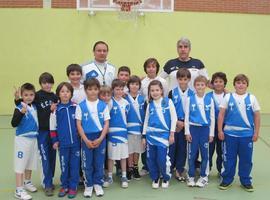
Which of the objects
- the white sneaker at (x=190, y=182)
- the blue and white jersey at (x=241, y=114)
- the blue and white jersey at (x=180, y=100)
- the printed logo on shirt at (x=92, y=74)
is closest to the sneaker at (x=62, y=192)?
the printed logo on shirt at (x=92, y=74)

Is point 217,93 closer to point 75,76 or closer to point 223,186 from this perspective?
point 223,186

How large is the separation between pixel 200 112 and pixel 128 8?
4836 mm

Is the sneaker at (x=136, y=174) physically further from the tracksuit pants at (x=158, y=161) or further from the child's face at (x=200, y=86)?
the child's face at (x=200, y=86)

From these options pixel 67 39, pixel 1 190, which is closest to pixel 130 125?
pixel 1 190

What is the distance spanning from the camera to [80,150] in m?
3.69

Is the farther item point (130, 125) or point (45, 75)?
point (130, 125)

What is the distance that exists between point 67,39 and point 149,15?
2.04 metres

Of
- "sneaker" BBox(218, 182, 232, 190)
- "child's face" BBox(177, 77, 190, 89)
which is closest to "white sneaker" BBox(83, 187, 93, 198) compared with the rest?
"sneaker" BBox(218, 182, 232, 190)

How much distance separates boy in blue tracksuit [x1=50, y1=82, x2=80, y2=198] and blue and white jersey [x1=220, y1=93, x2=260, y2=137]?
169 centimetres

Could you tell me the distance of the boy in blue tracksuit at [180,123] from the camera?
→ 4.02m

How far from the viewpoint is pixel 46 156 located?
3.68 m

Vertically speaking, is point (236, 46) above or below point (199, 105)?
above

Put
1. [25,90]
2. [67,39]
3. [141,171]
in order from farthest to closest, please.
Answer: [67,39] → [141,171] → [25,90]

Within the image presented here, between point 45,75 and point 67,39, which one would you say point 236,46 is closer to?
point 67,39
